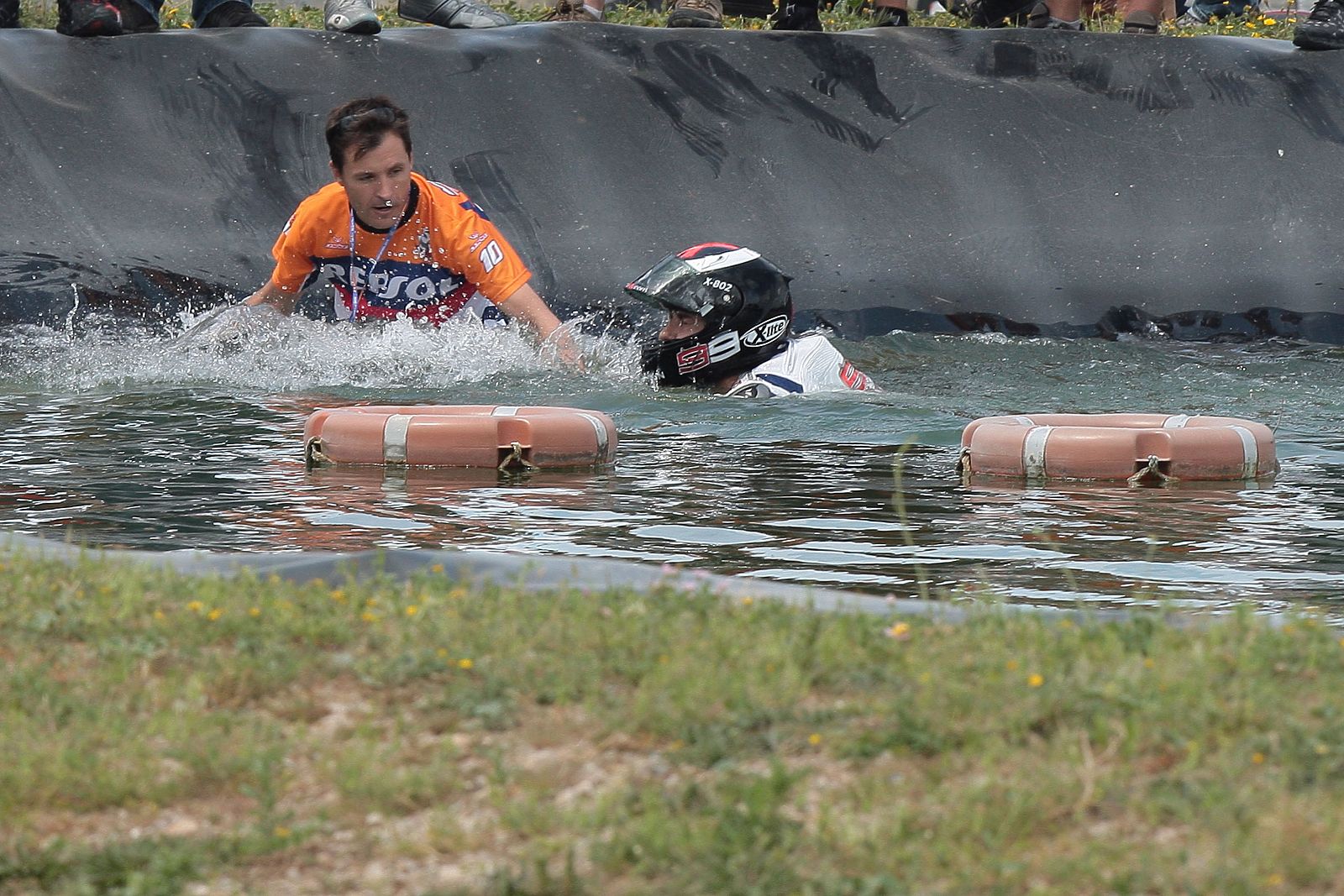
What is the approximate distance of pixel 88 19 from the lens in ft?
41.6

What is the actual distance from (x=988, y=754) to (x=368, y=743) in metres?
1.13

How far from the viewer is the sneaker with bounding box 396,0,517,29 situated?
13438 millimetres

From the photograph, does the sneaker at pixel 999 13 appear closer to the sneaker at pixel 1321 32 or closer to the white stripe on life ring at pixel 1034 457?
the sneaker at pixel 1321 32

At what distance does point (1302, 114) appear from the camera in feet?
43.7

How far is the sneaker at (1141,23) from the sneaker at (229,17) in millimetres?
6497

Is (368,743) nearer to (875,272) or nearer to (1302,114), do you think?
(875,272)

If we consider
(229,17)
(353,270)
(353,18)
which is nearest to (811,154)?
(353,18)

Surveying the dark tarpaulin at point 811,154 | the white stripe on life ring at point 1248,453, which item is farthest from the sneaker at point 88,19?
the white stripe on life ring at point 1248,453

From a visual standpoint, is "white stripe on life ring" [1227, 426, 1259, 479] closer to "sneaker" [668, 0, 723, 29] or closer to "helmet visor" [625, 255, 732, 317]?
"helmet visor" [625, 255, 732, 317]

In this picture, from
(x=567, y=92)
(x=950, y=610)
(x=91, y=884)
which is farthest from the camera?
(x=567, y=92)

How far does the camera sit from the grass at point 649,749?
9.42 ft

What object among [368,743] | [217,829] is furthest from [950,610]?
[217,829]

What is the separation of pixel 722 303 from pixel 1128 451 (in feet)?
8.41

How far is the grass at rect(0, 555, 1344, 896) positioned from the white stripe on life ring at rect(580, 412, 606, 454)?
12.1ft
